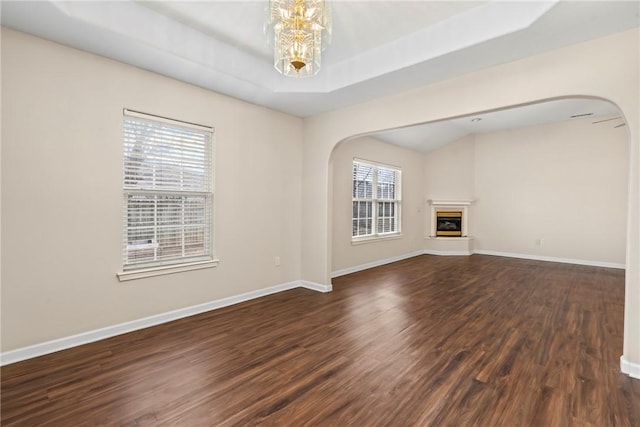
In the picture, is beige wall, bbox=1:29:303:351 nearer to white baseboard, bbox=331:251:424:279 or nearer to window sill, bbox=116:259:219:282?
window sill, bbox=116:259:219:282

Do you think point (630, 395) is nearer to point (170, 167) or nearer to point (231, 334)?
point (231, 334)

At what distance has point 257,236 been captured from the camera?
4238 mm

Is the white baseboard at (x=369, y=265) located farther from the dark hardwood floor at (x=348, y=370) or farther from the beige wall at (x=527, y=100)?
the dark hardwood floor at (x=348, y=370)

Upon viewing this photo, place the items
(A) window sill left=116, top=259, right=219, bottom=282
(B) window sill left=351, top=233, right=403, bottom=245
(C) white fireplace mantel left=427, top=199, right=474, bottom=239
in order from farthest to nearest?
(C) white fireplace mantel left=427, top=199, right=474, bottom=239 < (B) window sill left=351, top=233, right=403, bottom=245 < (A) window sill left=116, top=259, right=219, bottom=282

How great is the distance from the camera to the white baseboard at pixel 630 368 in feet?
7.54

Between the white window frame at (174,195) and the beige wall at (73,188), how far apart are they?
8 centimetres

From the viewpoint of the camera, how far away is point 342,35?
2.99 meters

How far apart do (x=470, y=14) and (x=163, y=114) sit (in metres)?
3.11

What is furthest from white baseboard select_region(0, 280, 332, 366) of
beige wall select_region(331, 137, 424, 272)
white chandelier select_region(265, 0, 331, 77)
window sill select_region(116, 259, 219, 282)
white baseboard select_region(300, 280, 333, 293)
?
white chandelier select_region(265, 0, 331, 77)

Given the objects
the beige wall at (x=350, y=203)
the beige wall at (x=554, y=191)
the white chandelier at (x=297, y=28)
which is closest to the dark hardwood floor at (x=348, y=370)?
the beige wall at (x=350, y=203)

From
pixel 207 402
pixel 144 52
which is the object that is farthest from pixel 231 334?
pixel 144 52

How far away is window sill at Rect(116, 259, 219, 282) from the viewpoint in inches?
119

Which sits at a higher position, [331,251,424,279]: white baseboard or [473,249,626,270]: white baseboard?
[473,249,626,270]: white baseboard

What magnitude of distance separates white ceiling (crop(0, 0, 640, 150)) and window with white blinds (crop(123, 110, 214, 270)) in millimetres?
626
